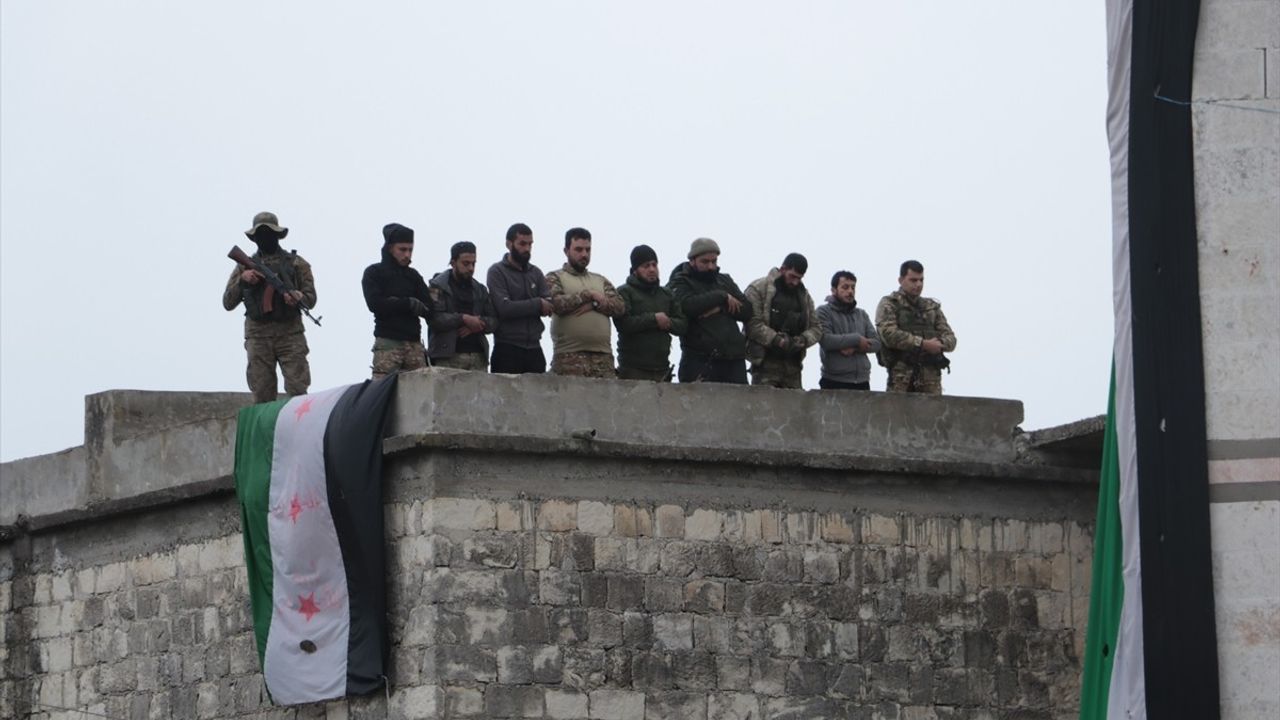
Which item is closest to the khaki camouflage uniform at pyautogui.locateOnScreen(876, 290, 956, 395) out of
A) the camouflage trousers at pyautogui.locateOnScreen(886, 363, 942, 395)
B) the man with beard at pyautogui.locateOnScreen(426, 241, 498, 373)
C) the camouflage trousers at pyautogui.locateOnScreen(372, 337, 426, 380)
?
the camouflage trousers at pyautogui.locateOnScreen(886, 363, 942, 395)

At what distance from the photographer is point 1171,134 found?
1748 cm

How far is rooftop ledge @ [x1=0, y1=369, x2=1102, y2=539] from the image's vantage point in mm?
19469

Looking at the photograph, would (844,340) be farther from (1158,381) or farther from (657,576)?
(1158,381)

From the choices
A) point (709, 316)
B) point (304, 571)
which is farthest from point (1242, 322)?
point (304, 571)

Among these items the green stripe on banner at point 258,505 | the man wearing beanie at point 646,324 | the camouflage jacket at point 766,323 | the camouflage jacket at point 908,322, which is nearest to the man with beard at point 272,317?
the green stripe on banner at point 258,505

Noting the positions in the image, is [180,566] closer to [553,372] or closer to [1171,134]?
[553,372]

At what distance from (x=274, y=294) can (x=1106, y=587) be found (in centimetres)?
599

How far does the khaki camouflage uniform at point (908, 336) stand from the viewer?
71.6 feet

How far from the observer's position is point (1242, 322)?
17188 millimetres

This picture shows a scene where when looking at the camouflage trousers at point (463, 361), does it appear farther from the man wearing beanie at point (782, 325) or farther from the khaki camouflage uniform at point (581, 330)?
the man wearing beanie at point (782, 325)

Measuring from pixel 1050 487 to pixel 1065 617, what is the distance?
33.8 inches

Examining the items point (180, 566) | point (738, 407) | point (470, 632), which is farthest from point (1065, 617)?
point (180, 566)

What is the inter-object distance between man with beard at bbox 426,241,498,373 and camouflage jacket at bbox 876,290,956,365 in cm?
290

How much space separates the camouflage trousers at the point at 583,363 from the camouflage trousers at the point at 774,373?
1.13m
